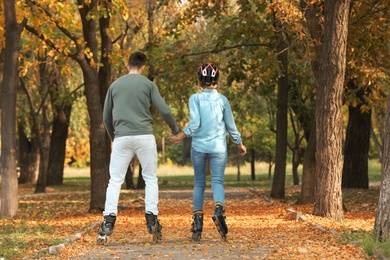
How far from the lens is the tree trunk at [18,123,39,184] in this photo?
40.4m

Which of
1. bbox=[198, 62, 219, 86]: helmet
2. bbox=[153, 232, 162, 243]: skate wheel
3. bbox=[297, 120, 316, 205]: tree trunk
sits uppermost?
bbox=[198, 62, 219, 86]: helmet

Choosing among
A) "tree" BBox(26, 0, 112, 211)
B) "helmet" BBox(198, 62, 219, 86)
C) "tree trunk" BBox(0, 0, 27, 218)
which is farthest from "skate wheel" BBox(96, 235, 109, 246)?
"tree" BBox(26, 0, 112, 211)

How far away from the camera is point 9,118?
1697 centimetres

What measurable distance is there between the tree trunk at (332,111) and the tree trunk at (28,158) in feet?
84.5

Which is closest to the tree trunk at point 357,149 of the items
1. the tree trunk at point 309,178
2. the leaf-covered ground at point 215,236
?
the tree trunk at point 309,178

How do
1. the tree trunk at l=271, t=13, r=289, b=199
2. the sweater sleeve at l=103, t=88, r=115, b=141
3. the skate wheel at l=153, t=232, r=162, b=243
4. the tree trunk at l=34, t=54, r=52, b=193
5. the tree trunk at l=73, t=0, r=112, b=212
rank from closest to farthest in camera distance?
the skate wheel at l=153, t=232, r=162, b=243 → the sweater sleeve at l=103, t=88, r=115, b=141 → the tree trunk at l=73, t=0, r=112, b=212 → the tree trunk at l=271, t=13, r=289, b=199 → the tree trunk at l=34, t=54, r=52, b=193

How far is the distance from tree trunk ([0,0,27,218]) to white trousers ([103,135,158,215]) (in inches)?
249

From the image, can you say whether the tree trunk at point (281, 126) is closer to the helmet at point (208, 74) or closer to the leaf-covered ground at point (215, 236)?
the leaf-covered ground at point (215, 236)

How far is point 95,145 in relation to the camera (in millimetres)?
19203

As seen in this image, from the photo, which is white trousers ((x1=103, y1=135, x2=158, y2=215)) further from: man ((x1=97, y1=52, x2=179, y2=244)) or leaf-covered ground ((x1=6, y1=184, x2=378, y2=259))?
leaf-covered ground ((x1=6, y1=184, x2=378, y2=259))

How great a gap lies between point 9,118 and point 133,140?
21.6 feet

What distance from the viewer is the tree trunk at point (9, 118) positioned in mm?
16969

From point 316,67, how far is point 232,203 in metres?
6.36

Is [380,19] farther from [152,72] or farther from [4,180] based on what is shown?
[152,72]
